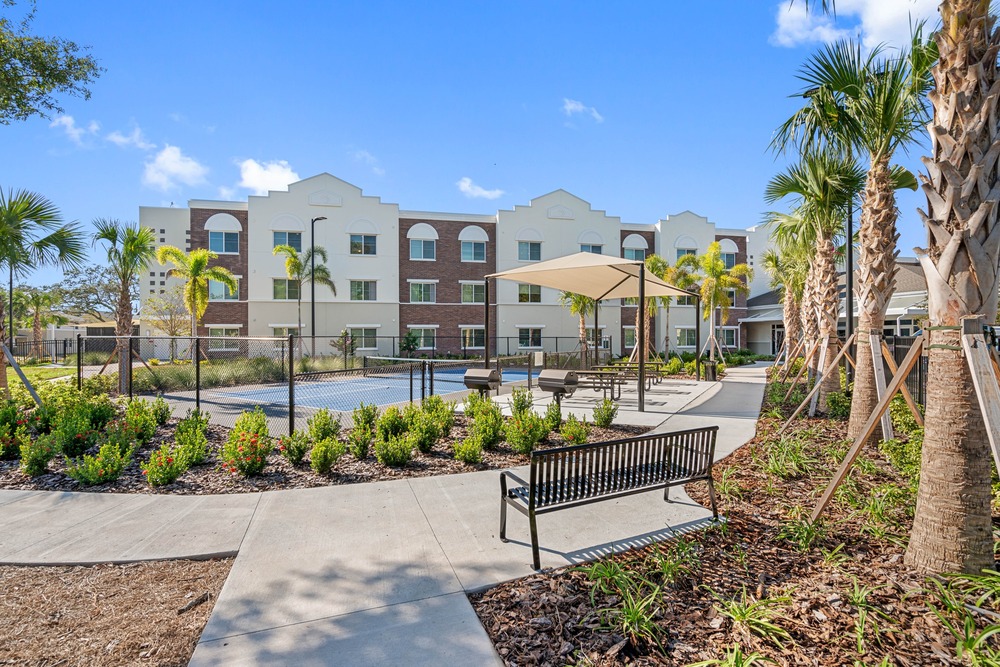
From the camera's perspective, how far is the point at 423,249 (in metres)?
33.2

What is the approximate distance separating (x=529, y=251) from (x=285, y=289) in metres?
15.9

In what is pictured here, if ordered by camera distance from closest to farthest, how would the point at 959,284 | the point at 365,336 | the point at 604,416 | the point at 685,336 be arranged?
the point at 959,284
the point at 604,416
the point at 365,336
the point at 685,336

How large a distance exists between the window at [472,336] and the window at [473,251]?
4.64m

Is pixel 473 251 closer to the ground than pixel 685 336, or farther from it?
farther from it

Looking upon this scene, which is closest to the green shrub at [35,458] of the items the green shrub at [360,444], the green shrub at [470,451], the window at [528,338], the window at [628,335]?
the green shrub at [360,444]

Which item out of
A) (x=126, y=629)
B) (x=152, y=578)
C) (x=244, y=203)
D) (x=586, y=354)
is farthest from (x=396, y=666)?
(x=244, y=203)

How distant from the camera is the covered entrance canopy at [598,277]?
10914 mm

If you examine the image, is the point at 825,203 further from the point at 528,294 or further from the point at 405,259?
the point at 405,259

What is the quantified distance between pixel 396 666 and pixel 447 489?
3.00 meters

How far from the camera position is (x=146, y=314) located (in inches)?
1159

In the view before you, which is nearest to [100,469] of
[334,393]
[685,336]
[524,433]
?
[524,433]

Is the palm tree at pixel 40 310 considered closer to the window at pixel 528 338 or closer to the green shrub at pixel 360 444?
the window at pixel 528 338

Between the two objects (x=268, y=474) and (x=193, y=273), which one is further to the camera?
(x=193, y=273)

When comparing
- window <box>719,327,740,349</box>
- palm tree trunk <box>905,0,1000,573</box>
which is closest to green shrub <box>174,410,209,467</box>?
palm tree trunk <box>905,0,1000,573</box>
